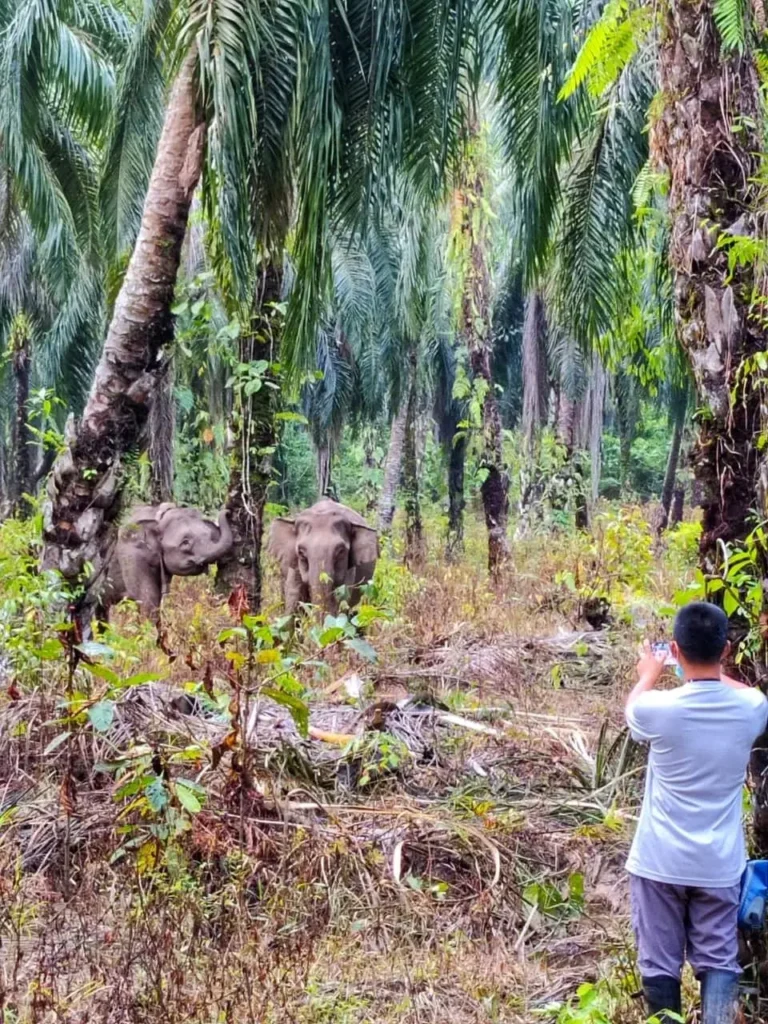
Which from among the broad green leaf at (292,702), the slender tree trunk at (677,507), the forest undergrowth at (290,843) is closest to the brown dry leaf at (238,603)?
the forest undergrowth at (290,843)

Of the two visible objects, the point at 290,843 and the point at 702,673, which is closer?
the point at 702,673

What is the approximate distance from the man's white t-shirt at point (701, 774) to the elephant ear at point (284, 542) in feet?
26.3

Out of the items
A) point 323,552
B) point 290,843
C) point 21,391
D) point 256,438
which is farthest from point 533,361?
point 290,843

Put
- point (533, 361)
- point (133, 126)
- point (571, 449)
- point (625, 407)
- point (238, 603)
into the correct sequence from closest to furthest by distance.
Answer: point (238, 603), point (133, 126), point (571, 449), point (533, 361), point (625, 407)

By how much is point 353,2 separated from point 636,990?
6.23m

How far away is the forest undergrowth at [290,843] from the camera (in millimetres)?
3688

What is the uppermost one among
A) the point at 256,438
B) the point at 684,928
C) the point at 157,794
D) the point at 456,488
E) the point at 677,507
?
the point at 256,438

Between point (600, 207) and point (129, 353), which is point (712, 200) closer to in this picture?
point (129, 353)

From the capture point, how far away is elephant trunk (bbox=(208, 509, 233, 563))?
35.4 feet

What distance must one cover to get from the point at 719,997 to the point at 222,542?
27.2 ft

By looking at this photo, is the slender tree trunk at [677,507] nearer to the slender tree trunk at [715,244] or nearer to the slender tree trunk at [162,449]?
the slender tree trunk at [162,449]

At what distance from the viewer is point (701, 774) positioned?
3262 mm

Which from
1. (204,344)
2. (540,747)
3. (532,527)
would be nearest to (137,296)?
(540,747)

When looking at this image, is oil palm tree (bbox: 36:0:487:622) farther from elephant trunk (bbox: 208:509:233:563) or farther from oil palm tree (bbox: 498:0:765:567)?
elephant trunk (bbox: 208:509:233:563)
